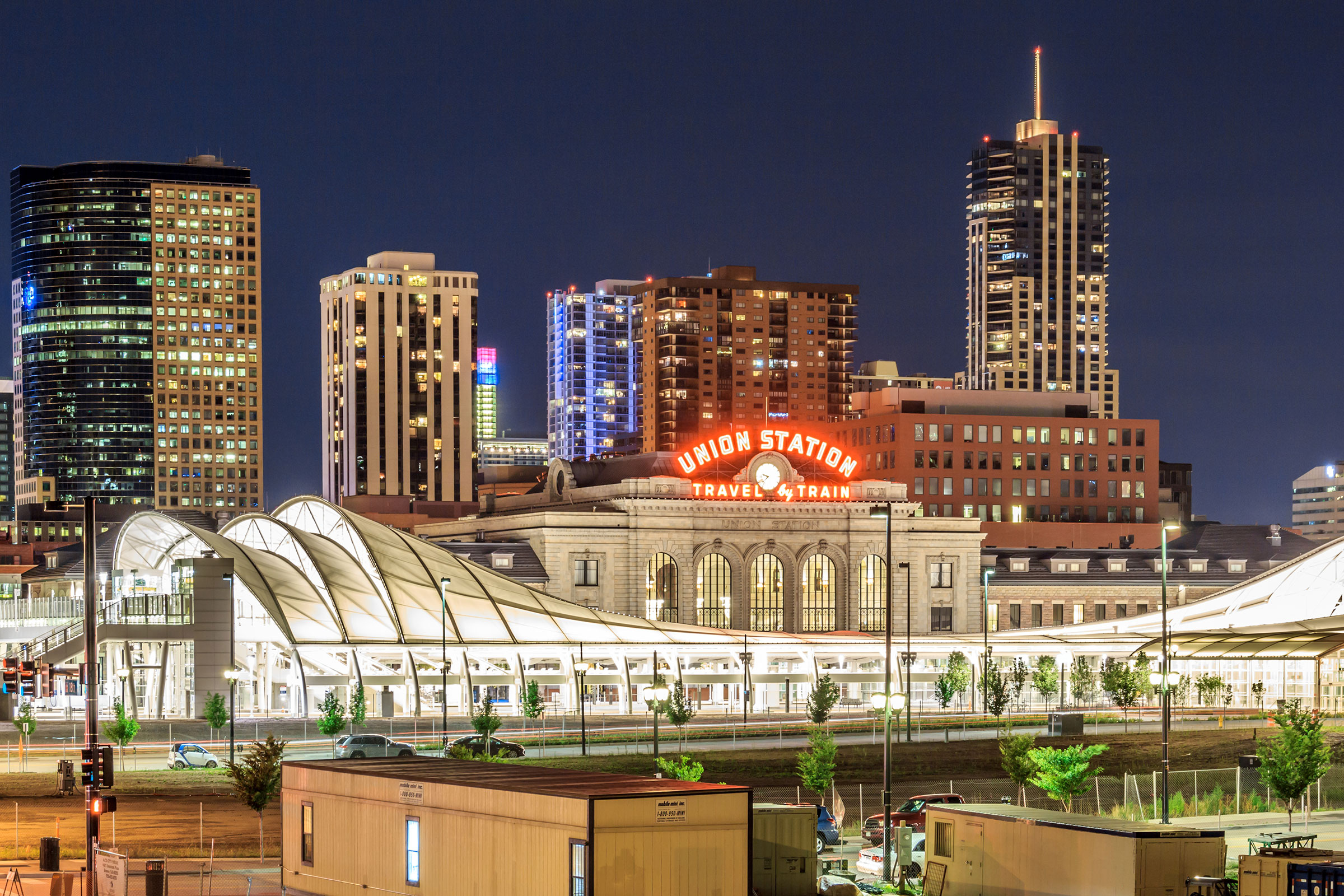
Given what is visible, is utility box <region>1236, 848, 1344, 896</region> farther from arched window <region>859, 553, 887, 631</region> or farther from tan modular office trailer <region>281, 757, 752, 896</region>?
arched window <region>859, 553, 887, 631</region>

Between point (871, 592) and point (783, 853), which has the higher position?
point (783, 853)

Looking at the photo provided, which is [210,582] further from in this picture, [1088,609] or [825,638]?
[1088,609]

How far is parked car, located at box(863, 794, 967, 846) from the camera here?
63.8m

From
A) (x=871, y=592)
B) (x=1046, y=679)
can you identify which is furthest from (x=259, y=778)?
(x=871, y=592)

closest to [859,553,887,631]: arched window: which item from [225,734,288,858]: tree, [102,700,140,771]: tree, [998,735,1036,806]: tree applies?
[102,700,140,771]: tree

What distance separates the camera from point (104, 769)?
49875 mm

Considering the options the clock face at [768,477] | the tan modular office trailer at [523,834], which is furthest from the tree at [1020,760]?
the clock face at [768,477]

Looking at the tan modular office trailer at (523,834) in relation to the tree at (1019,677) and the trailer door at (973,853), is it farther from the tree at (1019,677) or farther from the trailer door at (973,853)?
the tree at (1019,677)

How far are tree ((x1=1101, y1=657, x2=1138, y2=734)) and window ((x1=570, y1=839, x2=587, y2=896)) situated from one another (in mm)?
73423

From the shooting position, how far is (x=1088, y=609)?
6727 inches

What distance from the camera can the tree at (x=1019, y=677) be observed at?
435 ft

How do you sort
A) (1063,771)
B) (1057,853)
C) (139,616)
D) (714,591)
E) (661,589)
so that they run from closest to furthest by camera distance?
(1057,853) < (1063,771) < (139,616) < (661,589) < (714,591)

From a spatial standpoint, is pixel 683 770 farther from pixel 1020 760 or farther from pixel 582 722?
pixel 582 722

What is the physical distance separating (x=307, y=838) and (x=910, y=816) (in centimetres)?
2339
